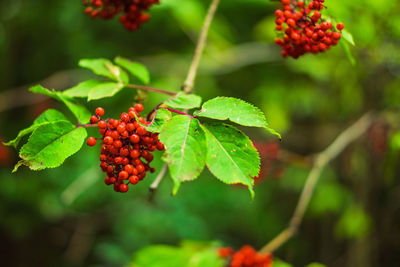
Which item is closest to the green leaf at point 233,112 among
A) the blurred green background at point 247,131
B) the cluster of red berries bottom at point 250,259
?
the cluster of red berries bottom at point 250,259

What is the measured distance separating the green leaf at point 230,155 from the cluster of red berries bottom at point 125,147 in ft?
0.55

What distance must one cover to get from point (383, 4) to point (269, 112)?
1.32 metres

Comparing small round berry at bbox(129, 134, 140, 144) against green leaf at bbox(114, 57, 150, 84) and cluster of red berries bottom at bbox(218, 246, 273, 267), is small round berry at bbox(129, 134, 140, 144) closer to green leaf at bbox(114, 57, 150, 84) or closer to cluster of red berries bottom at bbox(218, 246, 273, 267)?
green leaf at bbox(114, 57, 150, 84)

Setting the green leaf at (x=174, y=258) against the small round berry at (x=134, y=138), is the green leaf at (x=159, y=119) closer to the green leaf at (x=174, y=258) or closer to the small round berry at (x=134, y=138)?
the small round berry at (x=134, y=138)

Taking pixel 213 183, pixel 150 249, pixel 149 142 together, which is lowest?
pixel 213 183

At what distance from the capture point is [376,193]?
3.67 m

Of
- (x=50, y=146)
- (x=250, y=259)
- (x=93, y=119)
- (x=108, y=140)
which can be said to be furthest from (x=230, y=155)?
(x=250, y=259)

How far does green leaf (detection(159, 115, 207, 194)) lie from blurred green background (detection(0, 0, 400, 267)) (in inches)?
65.1

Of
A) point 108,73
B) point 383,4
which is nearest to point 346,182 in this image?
point 383,4

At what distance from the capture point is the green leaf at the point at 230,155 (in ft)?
3.33

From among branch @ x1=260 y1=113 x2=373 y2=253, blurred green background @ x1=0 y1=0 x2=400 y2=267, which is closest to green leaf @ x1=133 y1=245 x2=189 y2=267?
branch @ x1=260 y1=113 x2=373 y2=253

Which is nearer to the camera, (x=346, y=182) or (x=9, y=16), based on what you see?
(x=346, y=182)

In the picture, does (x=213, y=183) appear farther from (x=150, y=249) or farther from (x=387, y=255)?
(x=150, y=249)

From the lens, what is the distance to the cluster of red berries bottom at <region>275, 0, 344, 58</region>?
126cm
